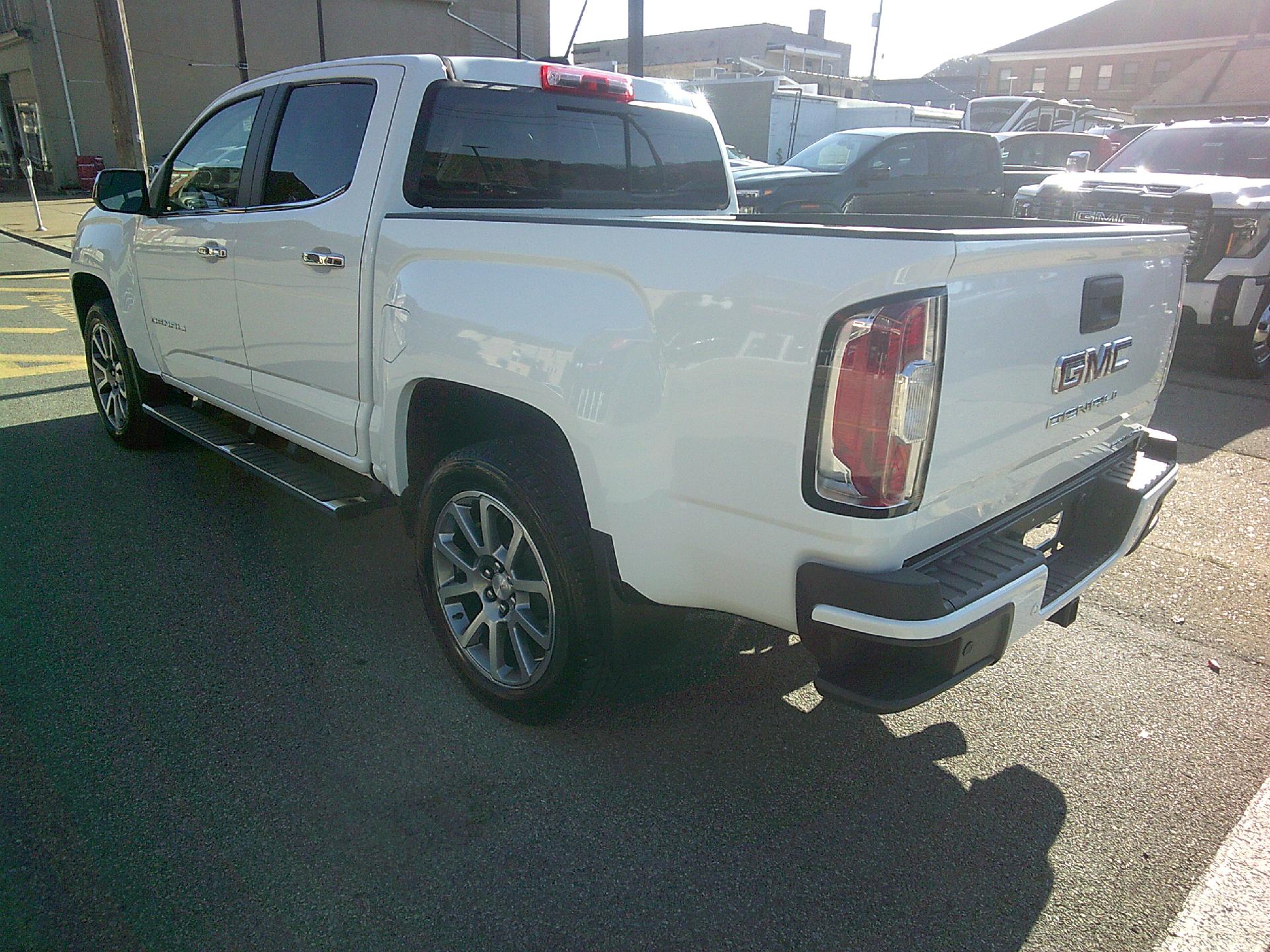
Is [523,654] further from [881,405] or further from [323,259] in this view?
[323,259]

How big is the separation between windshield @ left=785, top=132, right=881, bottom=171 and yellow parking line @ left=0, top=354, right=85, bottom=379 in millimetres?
8631

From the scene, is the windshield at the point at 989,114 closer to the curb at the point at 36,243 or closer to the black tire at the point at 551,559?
the curb at the point at 36,243

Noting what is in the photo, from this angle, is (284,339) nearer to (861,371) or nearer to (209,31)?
(861,371)

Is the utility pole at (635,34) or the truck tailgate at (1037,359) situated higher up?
the utility pole at (635,34)

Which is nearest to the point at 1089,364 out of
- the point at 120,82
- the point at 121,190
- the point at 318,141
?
the point at 318,141

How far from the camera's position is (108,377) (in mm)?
5461

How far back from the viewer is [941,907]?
221 centimetres

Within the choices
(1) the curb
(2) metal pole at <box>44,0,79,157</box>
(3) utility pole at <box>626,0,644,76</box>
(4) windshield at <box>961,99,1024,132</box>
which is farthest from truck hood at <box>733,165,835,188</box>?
(2) metal pole at <box>44,0,79,157</box>

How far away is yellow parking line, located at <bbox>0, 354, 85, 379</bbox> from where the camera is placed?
721cm

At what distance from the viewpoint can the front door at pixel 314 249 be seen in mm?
3193

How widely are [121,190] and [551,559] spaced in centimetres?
359

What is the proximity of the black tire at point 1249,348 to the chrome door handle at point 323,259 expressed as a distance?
23.1ft

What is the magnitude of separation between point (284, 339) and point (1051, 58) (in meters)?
55.1

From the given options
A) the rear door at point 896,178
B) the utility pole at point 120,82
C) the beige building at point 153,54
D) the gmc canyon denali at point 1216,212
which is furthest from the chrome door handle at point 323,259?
the beige building at point 153,54
